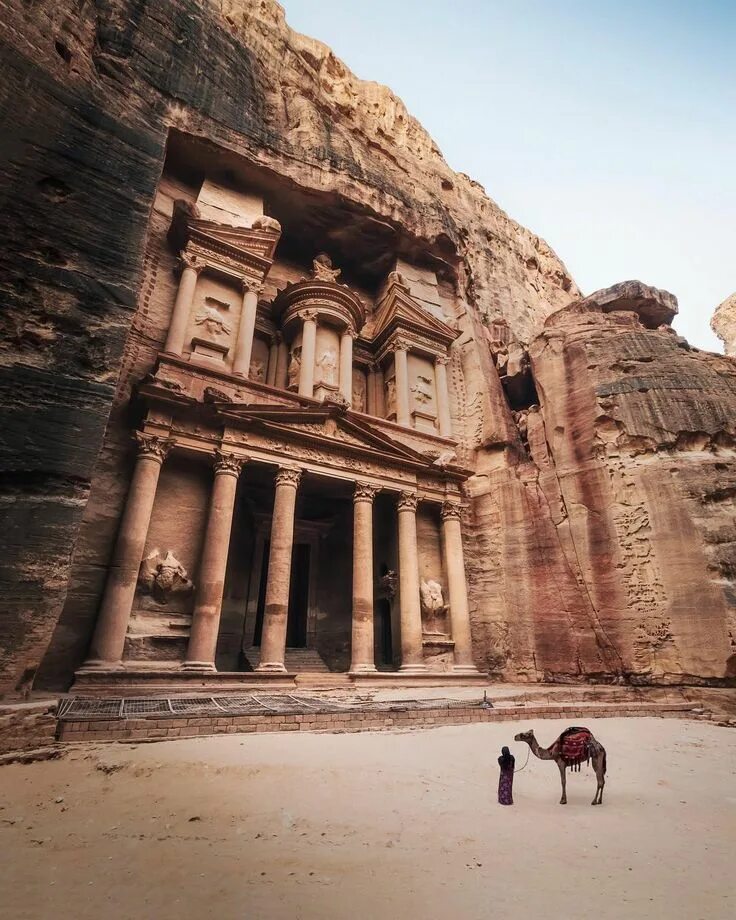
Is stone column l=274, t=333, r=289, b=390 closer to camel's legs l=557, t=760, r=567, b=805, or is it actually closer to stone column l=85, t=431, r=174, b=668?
stone column l=85, t=431, r=174, b=668

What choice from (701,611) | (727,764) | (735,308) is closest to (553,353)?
(701,611)

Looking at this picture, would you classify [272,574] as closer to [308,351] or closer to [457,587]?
[457,587]

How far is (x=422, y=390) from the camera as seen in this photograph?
2123 cm

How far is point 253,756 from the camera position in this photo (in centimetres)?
543

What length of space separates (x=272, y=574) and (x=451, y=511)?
7.17 metres

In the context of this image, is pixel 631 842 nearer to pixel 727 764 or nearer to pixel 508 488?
pixel 727 764

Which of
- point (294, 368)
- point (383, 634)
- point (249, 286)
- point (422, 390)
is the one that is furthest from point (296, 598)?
point (249, 286)

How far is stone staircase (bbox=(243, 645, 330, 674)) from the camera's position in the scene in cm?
1411

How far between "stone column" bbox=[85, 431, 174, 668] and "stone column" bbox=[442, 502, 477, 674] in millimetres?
9740

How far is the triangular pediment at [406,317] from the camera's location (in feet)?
71.3

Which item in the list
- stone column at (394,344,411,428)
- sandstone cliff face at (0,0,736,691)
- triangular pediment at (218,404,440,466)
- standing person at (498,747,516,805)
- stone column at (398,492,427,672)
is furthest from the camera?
stone column at (394,344,411,428)

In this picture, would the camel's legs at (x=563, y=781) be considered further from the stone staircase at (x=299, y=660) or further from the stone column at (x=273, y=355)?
the stone column at (x=273, y=355)

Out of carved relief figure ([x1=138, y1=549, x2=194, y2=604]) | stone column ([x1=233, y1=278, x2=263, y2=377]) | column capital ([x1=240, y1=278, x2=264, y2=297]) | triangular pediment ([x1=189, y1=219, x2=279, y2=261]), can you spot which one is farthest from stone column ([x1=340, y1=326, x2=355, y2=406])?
carved relief figure ([x1=138, y1=549, x2=194, y2=604])

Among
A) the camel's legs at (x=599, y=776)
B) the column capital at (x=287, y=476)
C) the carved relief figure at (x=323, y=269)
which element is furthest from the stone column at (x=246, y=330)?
the camel's legs at (x=599, y=776)
